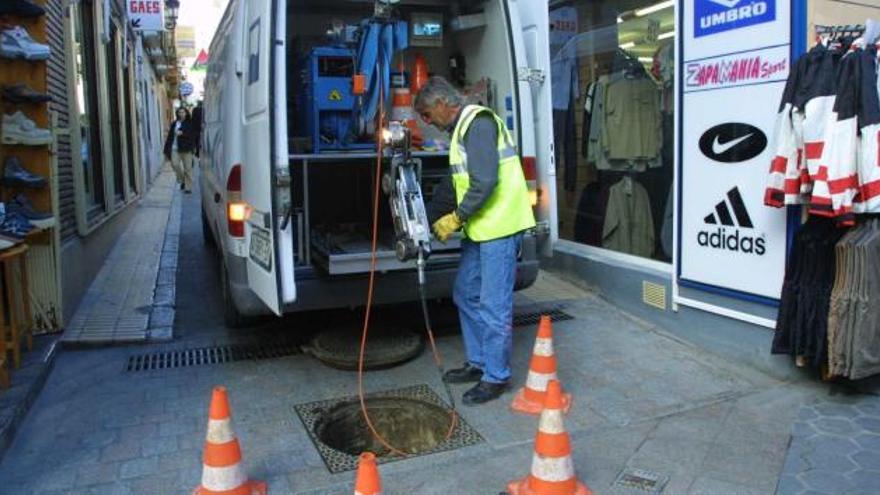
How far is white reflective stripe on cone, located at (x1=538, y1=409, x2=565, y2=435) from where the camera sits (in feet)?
9.94

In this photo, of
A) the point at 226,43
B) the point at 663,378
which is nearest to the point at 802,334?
the point at 663,378

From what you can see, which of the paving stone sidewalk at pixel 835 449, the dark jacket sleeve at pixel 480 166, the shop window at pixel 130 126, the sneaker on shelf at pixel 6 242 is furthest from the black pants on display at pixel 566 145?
the shop window at pixel 130 126

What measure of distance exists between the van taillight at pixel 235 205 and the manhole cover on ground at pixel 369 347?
98 centimetres

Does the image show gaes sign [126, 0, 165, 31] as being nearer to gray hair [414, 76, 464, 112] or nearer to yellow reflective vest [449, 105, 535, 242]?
gray hair [414, 76, 464, 112]

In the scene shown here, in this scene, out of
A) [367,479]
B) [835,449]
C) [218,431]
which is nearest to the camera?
[367,479]

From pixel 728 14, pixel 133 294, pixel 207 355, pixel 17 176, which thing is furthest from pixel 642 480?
pixel 133 294

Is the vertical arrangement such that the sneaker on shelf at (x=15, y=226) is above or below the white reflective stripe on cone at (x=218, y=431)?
above

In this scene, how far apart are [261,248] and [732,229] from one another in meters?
2.89

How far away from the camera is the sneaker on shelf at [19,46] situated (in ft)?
15.4

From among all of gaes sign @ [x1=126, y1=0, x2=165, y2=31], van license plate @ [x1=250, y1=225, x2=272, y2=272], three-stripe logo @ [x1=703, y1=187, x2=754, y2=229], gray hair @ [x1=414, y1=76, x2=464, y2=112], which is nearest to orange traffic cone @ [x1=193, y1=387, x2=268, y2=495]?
van license plate @ [x1=250, y1=225, x2=272, y2=272]

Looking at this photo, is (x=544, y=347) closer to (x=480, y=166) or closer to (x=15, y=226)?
(x=480, y=166)

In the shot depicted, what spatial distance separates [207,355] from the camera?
16.9 feet

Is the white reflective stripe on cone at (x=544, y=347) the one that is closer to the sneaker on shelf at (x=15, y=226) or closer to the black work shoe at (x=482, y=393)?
the black work shoe at (x=482, y=393)

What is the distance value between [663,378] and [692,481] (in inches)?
52.1
